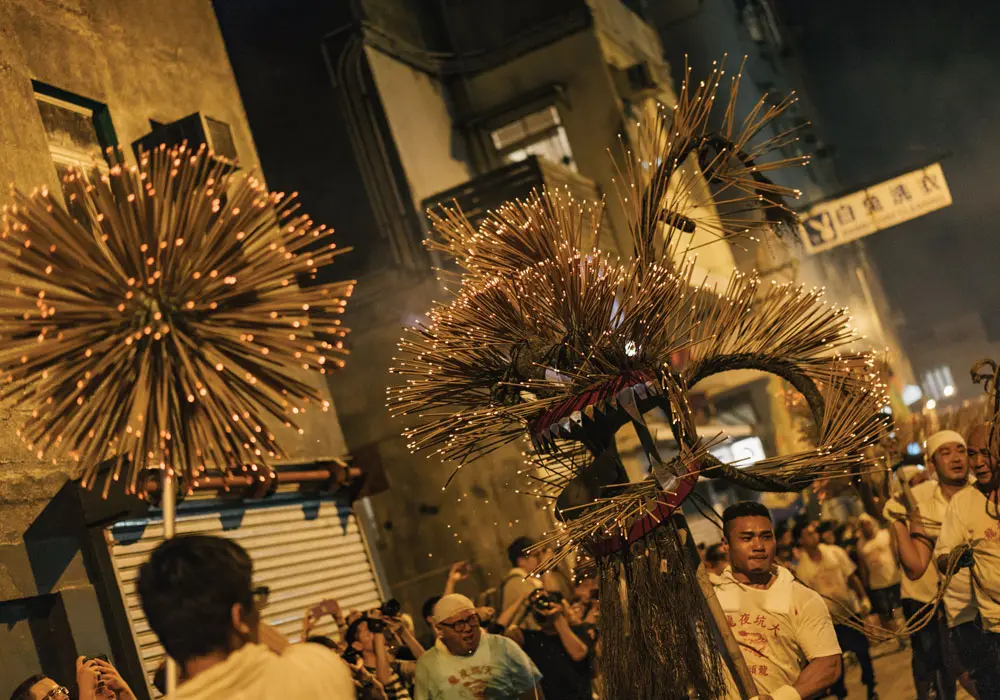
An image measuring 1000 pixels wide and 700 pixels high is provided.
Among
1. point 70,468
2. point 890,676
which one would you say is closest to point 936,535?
point 890,676

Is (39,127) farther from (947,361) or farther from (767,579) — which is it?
(947,361)

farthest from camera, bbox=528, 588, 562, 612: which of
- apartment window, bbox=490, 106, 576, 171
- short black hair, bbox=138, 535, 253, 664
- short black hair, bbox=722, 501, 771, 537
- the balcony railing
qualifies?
apartment window, bbox=490, 106, 576, 171

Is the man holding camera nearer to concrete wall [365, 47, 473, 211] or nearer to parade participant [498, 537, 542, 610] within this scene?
parade participant [498, 537, 542, 610]

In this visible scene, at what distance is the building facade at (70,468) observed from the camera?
8.69 meters

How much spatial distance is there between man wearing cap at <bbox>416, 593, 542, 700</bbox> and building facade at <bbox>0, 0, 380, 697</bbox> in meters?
2.67

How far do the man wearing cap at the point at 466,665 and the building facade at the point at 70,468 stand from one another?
267 centimetres

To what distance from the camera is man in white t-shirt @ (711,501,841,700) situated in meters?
5.73

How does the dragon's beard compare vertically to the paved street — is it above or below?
above

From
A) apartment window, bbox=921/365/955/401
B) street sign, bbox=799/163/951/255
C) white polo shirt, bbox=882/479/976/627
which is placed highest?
street sign, bbox=799/163/951/255

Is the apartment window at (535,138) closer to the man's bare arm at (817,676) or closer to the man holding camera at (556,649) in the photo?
the man holding camera at (556,649)

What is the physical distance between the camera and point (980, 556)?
724cm

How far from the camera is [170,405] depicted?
4191 millimetres

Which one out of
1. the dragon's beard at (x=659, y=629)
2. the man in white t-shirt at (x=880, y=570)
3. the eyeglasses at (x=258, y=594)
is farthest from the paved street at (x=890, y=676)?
the eyeglasses at (x=258, y=594)

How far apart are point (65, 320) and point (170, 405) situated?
45cm
